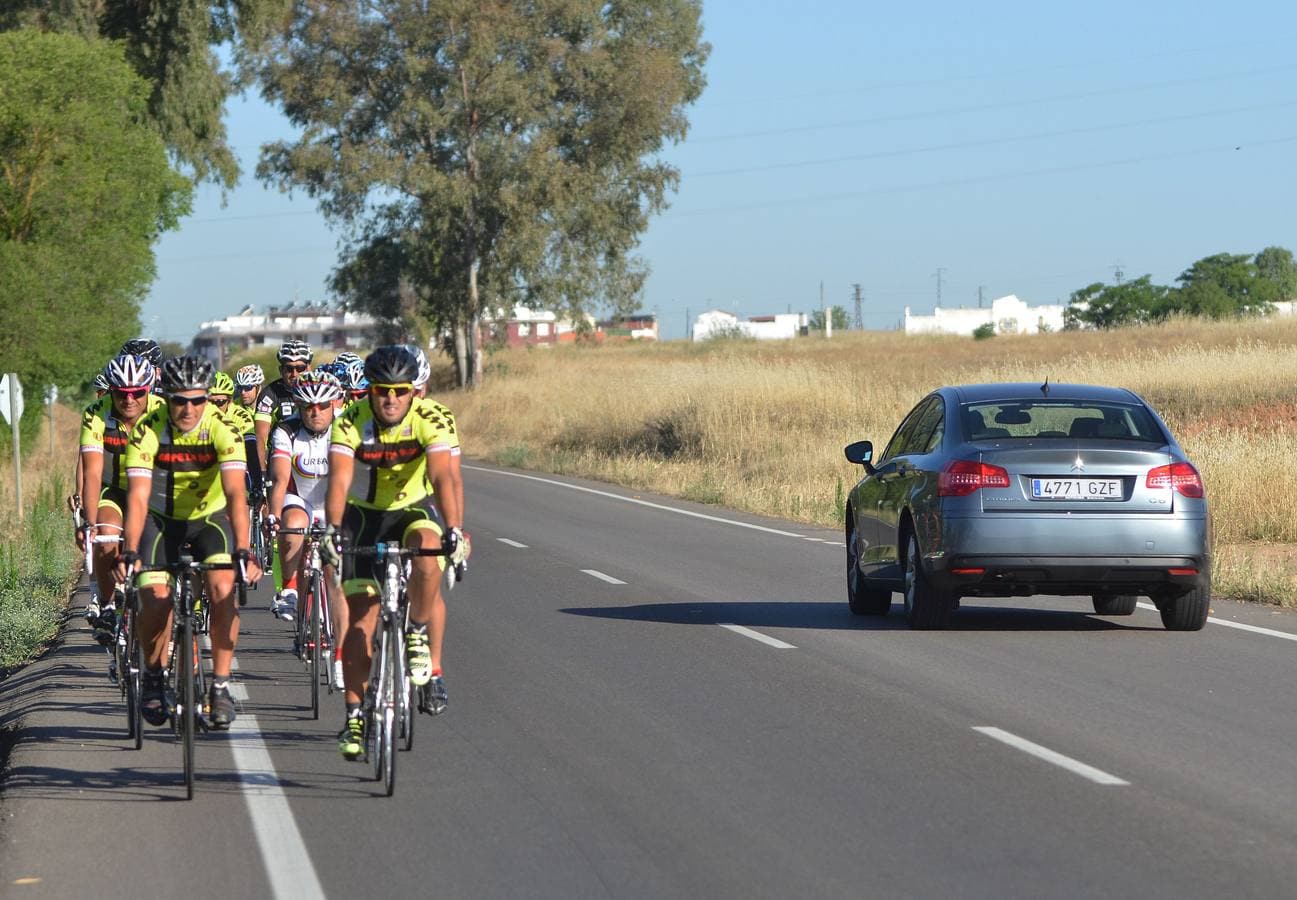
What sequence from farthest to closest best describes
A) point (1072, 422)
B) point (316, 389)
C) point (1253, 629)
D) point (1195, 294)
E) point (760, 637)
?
point (1195, 294)
point (1253, 629)
point (760, 637)
point (1072, 422)
point (316, 389)

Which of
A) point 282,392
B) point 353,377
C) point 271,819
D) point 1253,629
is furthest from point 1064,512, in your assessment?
point 271,819

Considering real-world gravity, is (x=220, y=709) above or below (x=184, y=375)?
below

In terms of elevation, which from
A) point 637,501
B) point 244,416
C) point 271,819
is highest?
point 244,416

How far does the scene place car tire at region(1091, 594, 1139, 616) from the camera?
14.3 meters

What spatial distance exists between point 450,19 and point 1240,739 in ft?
180

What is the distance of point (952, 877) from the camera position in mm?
6234

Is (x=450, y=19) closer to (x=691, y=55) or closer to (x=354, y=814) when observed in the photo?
(x=691, y=55)

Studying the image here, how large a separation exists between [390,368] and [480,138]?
55.9 metres

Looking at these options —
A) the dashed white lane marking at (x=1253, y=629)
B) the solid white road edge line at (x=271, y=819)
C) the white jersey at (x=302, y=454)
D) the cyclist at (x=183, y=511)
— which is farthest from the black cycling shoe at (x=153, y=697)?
the dashed white lane marking at (x=1253, y=629)

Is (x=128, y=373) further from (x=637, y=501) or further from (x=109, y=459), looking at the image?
(x=637, y=501)

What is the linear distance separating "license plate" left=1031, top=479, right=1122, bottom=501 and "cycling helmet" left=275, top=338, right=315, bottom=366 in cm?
464

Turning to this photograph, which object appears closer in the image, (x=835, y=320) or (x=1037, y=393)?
(x=1037, y=393)

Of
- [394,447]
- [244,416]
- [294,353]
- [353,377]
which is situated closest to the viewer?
[394,447]

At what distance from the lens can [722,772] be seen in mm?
8180
